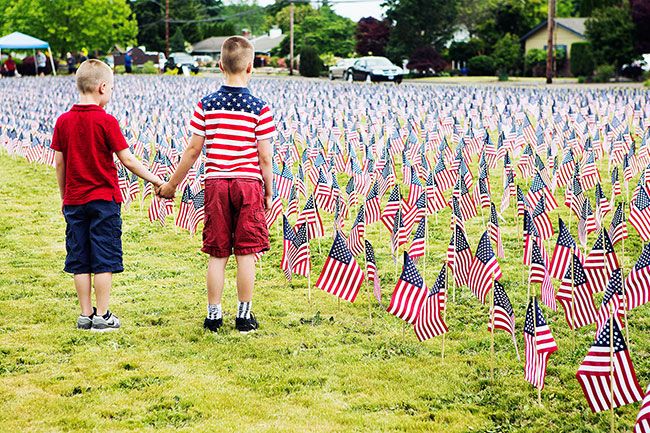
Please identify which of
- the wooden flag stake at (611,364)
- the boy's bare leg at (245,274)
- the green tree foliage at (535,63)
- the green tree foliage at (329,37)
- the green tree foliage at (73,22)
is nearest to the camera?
the wooden flag stake at (611,364)

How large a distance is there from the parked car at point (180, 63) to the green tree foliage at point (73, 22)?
22.0ft

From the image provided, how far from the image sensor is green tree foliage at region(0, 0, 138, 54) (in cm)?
7369

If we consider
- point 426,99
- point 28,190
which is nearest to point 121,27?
point 426,99

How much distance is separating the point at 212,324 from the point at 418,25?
6001cm

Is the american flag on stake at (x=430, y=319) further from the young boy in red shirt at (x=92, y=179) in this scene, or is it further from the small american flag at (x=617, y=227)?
the small american flag at (x=617, y=227)

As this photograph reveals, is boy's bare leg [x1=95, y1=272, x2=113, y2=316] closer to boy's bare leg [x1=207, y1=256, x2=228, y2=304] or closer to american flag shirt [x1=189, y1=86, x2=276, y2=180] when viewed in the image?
Result: boy's bare leg [x1=207, y1=256, x2=228, y2=304]

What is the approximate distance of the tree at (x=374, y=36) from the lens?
69562mm

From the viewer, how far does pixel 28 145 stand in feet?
55.6

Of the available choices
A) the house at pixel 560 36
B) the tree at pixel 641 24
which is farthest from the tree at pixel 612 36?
the house at pixel 560 36

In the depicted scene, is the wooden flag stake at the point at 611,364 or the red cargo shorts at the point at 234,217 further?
the red cargo shorts at the point at 234,217

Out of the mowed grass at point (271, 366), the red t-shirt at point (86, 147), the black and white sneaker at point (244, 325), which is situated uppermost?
the red t-shirt at point (86, 147)

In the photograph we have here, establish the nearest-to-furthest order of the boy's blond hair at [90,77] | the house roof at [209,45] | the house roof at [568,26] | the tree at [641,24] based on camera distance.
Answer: the boy's blond hair at [90,77] → the tree at [641,24] → the house roof at [568,26] → the house roof at [209,45]

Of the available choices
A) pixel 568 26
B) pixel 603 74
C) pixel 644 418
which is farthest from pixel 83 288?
pixel 568 26

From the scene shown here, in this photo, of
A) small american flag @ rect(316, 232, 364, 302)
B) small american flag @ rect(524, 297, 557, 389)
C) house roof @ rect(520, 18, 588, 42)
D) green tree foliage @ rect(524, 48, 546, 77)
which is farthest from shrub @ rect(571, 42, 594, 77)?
small american flag @ rect(524, 297, 557, 389)
